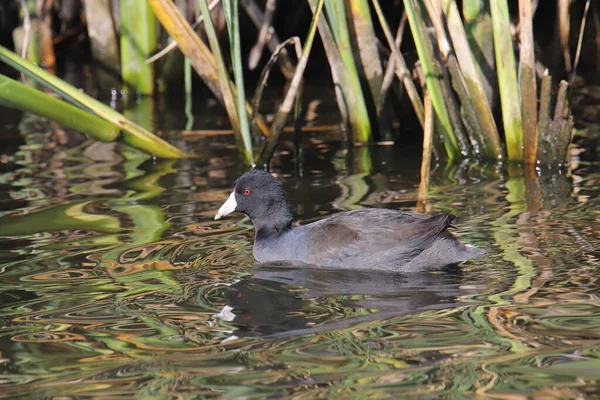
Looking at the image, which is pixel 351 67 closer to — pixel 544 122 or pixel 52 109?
pixel 544 122

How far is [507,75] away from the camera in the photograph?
5574 millimetres

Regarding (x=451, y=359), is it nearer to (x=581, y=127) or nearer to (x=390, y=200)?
(x=390, y=200)

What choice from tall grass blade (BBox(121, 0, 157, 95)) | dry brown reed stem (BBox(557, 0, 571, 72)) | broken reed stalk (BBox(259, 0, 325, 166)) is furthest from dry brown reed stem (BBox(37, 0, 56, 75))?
dry brown reed stem (BBox(557, 0, 571, 72))

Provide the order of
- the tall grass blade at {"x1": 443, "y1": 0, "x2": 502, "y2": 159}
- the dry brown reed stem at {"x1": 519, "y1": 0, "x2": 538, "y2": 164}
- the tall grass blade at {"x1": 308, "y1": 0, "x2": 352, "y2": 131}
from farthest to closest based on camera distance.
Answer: the tall grass blade at {"x1": 308, "y1": 0, "x2": 352, "y2": 131} < the tall grass blade at {"x1": 443, "y1": 0, "x2": 502, "y2": 159} < the dry brown reed stem at {"x1": 519, "y1": 0, "x2": 538, "y2": 164}

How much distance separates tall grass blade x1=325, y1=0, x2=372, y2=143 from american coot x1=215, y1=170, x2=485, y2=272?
5.06 ft

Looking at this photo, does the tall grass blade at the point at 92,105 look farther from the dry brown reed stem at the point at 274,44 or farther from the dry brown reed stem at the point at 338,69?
the dry brown reed stem at the point at 274,44

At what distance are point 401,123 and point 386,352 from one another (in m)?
4.04

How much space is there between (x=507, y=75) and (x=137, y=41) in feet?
12.8

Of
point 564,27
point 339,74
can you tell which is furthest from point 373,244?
point 564,27

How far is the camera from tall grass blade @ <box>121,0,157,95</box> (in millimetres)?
8203

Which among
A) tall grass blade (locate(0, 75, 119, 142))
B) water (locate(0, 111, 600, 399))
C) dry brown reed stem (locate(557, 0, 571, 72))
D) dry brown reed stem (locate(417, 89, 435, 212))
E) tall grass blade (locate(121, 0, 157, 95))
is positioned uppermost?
tall grass blade (locate(121, 0, 157, 95))

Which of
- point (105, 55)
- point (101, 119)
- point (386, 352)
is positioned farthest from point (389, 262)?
point (105, 55)

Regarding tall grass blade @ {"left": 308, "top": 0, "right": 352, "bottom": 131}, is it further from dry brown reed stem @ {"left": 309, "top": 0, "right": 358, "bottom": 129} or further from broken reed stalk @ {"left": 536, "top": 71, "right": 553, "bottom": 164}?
broken reed stalk @ {"left": 536, "top": 71, "right": 553, "bottom": 164}

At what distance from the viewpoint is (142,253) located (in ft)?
15.6
